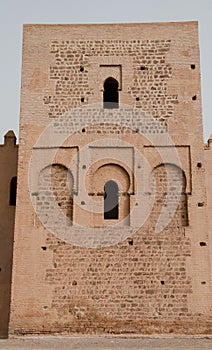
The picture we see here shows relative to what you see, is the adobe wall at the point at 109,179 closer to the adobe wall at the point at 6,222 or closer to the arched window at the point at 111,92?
the arched window at the point at 111,92

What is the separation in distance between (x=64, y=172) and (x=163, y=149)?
2.79 meters

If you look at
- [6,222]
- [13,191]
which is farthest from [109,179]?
[6,222]

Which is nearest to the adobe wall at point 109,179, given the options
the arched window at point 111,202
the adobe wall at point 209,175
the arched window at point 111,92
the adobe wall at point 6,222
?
the arched window at point 111,202

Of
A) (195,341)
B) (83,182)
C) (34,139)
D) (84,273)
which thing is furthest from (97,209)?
(195,341)

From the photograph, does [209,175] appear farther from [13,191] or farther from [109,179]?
[13,191]

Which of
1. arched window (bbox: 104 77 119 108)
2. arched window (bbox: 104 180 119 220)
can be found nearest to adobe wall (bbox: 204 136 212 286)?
arched window (bbox: 104 180 119 220)

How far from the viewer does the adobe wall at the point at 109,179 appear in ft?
41.8

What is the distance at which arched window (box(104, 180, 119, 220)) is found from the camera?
542 inches

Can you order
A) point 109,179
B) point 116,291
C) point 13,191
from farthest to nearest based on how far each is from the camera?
point 13,191 → point 109,179 → point 116,291

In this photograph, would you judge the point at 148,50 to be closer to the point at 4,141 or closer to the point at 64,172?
the point at 64,172

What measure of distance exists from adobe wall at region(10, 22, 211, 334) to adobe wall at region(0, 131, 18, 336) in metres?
2.10

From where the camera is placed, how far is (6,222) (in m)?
15.5

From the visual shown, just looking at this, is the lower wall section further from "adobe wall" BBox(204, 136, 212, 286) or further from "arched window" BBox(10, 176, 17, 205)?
"arched window" BBox(10, 176, 17, 205)

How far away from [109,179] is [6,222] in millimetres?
3804
